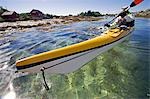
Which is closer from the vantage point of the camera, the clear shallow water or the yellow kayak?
the clear shallow water

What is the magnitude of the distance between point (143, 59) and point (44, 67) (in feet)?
22.1

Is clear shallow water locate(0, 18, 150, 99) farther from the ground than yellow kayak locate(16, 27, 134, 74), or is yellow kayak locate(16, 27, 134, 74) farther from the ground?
yellow kayak locate(16, 27, 134, 74)

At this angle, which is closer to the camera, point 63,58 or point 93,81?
point 63,58

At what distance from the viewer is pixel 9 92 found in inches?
343

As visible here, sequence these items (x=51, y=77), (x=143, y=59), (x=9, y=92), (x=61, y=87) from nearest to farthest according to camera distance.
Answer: (x=9, y=92)
(x=61, y=87)
(x=51, y=77)
(x=143, y=59)

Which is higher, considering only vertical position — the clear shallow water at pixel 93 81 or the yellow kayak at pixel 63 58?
the yellow kayak at pixel 63 58

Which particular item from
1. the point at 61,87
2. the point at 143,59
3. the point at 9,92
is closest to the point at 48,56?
the point at 61,87

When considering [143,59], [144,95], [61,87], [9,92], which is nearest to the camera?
[144,95]

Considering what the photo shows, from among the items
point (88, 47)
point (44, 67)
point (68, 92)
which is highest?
point (88, 47)

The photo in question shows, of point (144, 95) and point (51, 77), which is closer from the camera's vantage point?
point (144, 95)

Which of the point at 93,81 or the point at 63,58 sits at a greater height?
the point at 63,58

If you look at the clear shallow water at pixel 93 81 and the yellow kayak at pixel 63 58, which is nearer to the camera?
the clear shallow water at pixel 93 81

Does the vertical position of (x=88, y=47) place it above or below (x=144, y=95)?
above

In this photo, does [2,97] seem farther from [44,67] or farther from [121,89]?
[121,89]
